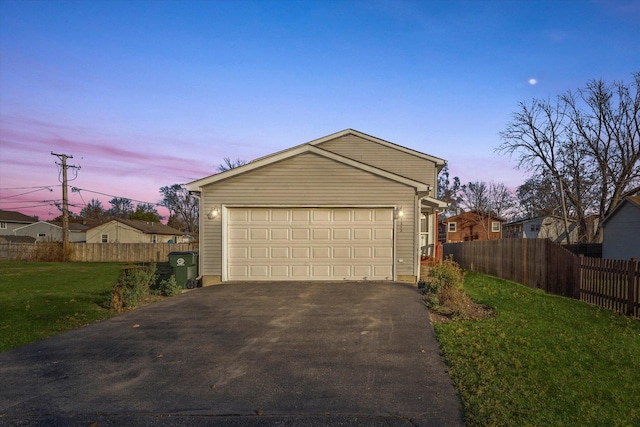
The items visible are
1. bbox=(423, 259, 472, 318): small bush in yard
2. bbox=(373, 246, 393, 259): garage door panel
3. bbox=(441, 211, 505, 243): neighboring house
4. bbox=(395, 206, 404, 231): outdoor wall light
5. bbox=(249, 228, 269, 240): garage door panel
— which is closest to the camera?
bbox=(423, 259, 472, 318): small bush in yard

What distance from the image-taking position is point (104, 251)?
32.7 meters

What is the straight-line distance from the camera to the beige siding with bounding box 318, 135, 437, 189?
1895cm

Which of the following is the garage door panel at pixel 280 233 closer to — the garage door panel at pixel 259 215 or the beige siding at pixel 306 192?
the garage door panel at pixel 259 215

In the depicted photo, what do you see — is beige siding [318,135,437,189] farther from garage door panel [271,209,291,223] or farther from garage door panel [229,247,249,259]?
garage door panel [229,247,249,259]

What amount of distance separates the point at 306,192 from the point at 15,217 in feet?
213

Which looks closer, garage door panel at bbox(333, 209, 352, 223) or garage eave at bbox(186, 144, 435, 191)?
garage eave at bbox(186, 144, 435, 191)

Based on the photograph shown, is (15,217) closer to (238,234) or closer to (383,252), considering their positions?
(238,234)

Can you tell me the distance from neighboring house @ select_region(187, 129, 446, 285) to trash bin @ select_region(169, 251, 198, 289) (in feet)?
1.14

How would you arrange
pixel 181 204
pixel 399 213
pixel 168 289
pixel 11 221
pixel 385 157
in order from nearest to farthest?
pixel 168 289
pixel 399 213
pixel 385 157
pixel 11 221
pixel 181 204

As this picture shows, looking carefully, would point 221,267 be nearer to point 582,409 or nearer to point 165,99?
point 165,99

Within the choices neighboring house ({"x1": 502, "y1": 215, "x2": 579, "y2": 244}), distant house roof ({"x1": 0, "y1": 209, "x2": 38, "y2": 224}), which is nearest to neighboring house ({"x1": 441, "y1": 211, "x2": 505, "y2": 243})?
neighboring house ({"x1": 502, "y1": 215, "x2": 579, "y2": 244})

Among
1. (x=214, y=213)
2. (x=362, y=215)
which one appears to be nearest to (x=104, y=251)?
(x=214, y=213)

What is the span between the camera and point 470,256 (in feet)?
74.5

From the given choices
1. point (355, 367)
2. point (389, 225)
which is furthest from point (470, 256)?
point (355, 367)
